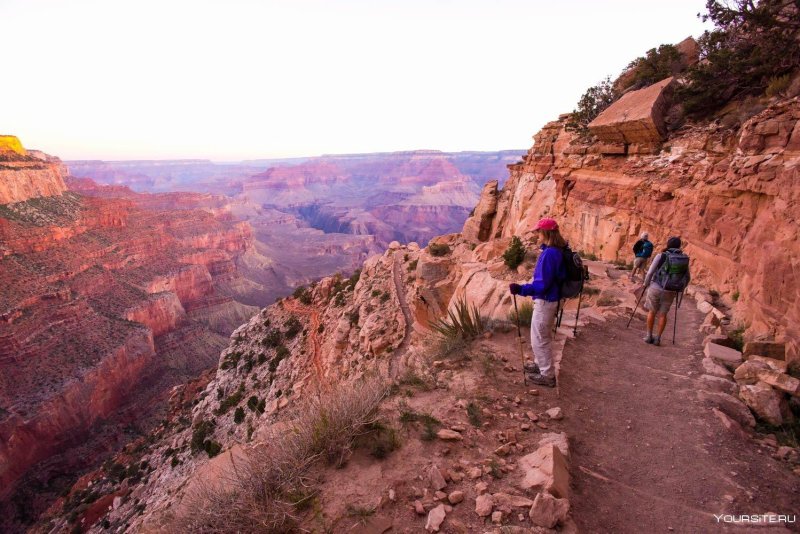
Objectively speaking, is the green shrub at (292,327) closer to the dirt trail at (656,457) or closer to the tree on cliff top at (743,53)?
the dirt trail at (656,457)

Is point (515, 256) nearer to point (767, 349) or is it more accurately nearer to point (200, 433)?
point (767, 349)

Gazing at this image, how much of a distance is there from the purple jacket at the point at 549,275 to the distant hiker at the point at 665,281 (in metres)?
2.92

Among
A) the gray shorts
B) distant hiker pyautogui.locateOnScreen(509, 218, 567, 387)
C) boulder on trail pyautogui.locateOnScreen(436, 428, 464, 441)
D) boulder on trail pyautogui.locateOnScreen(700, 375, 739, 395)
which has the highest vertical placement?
distant hiker pyautogui.locateOnScreen(509, 218, 567, 387)

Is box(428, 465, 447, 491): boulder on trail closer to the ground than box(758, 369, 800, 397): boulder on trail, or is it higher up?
closer to the ground

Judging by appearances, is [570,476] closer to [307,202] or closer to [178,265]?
[178,265]

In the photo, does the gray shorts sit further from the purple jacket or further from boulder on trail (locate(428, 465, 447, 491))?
boulder on trail (locate(428, 465, 447, 491))

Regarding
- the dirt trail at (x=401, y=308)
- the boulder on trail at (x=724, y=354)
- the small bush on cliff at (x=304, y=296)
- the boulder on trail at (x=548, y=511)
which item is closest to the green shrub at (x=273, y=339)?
the small bush on cliff at (x=304, y=296)

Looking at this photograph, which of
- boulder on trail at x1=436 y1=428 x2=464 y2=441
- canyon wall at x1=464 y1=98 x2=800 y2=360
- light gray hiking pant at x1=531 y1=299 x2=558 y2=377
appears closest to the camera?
boulder on trail at x1=436 y1=428 x2=464 y2=441

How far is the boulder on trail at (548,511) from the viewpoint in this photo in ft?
10.4

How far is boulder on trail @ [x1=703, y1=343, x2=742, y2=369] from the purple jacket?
3200mm

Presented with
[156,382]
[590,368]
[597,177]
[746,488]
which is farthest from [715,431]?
[156,382]

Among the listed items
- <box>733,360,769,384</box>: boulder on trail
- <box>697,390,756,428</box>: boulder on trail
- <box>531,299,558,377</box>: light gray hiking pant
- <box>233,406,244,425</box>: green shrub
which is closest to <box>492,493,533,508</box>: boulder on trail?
<box>531,299,558,377</box>: light gray hiking pant

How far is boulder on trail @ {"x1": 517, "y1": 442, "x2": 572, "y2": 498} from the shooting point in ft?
11.5

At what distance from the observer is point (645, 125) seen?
12758mm
